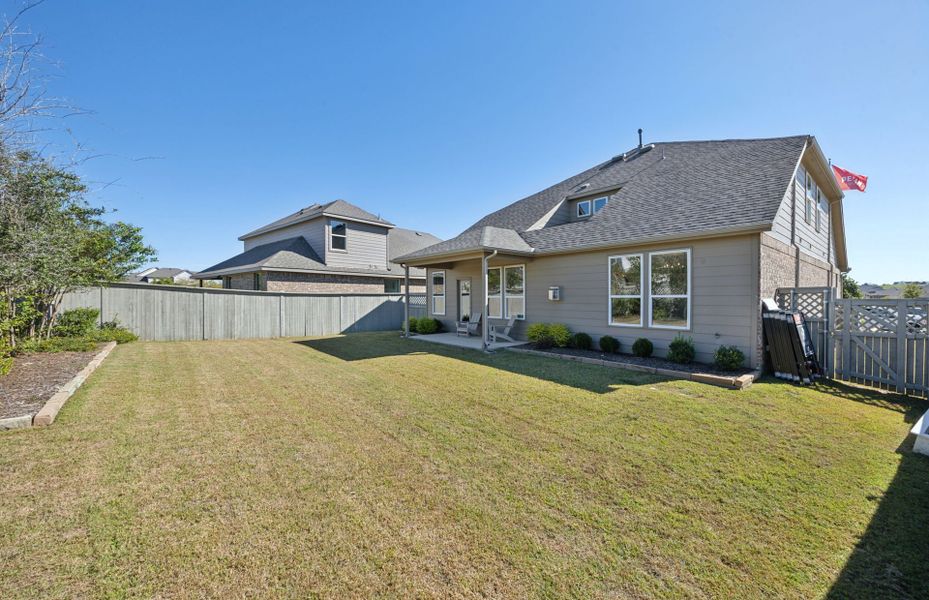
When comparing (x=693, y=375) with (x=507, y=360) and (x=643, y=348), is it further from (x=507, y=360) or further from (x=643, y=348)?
(x=507, y=360)

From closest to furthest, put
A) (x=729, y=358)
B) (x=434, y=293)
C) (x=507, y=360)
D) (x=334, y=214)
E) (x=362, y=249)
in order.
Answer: (x=729, y=358) < (x=507, y=360) < (x=434, y=293) < (x=334, y=214) < (x=362, y=249)

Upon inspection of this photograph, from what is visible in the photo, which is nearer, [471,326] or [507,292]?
[507,292]

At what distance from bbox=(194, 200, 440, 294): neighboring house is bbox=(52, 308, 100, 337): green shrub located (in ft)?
18.2

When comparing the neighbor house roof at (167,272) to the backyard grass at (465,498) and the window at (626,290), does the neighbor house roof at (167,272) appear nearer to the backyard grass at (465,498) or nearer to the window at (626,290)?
the backyard grass at (465,498)

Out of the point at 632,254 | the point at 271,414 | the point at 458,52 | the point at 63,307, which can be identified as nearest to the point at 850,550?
the point at 271,414

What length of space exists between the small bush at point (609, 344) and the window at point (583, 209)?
202 inches

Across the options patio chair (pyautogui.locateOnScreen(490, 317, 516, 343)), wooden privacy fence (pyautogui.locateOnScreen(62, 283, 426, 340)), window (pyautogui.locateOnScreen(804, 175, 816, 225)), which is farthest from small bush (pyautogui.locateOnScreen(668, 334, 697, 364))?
wooden privacy fence (pyautogui.locateOnScreen(62, 283, 426, 340))

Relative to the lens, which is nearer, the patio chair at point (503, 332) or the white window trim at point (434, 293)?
the patio chair at point (503, 332)

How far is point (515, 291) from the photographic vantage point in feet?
38.0

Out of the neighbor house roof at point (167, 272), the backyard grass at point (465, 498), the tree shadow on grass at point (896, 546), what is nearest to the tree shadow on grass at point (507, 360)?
the backyard grass at point (465, 498)

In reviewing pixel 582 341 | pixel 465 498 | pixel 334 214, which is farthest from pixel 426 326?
pixel 465 498

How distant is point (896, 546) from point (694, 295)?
5.96 metres

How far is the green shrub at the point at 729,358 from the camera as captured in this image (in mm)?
6770

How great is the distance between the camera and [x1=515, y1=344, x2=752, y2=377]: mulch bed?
6.83 metres
